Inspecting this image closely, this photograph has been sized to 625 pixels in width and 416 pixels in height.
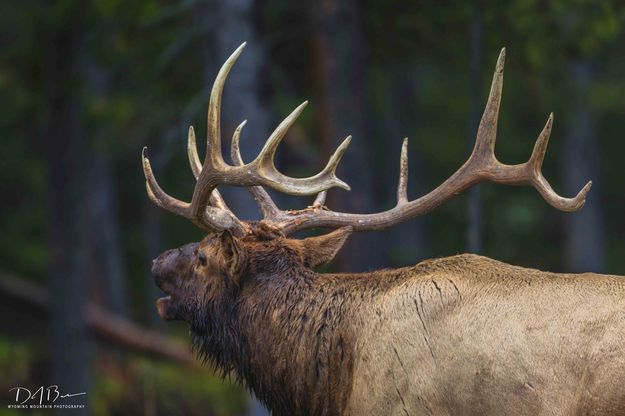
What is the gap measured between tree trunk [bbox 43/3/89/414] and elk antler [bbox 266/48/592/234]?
269 inches

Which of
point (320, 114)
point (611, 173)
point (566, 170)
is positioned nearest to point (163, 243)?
point (566, 170)

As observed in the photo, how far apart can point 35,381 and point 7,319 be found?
5353 mm

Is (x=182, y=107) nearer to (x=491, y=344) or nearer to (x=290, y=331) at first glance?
(x=290, y=331)

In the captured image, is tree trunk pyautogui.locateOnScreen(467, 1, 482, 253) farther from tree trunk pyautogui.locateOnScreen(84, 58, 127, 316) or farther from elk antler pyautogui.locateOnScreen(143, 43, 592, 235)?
tree trunk pyautogui.locateOnScreen(84, 58, 127, 316)

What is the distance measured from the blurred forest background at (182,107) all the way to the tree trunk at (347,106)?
0.02m

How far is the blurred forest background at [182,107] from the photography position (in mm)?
11711

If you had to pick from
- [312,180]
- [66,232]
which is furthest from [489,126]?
[66,232]

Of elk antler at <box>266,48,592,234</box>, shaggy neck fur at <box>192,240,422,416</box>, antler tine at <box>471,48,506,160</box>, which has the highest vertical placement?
antler tine at <box>471,48,506,160</box>

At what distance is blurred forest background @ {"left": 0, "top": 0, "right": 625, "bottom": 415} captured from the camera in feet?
38.4

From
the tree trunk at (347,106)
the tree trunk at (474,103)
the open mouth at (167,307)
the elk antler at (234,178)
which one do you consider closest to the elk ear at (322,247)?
the elk antler at (234,178)

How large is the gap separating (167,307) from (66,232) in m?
6.82

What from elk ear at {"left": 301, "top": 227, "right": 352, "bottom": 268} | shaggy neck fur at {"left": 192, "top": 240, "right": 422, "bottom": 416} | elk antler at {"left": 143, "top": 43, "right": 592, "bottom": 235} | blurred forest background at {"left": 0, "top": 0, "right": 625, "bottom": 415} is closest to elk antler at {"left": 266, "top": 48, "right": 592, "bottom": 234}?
elk antler at {"left": 143, "top": 43, "right": 592, "bottom": 235}

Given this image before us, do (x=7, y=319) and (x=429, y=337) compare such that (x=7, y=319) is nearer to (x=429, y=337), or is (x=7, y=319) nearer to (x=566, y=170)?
(x=566, y=170)

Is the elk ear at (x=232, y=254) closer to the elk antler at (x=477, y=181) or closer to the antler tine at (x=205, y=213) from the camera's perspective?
the antler tine at (x=205, y=213)
